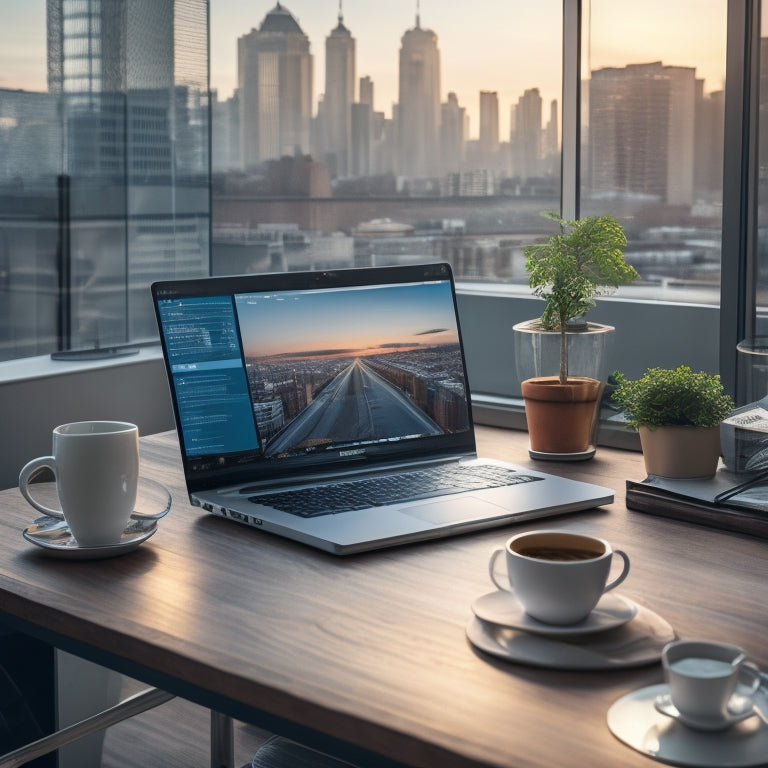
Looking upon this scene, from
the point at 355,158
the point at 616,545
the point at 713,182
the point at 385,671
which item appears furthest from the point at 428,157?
the point at 385,671

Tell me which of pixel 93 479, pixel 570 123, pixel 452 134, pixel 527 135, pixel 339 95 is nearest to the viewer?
pixel 93 479

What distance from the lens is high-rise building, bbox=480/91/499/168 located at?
317 centimetres

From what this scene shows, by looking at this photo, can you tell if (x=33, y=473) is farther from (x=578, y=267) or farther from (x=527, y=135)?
(x=527, y=135)

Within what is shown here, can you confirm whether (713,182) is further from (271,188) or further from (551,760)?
(551,760)

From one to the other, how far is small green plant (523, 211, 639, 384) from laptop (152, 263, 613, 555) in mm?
148

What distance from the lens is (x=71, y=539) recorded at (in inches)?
44.6

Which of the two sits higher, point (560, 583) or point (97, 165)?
Result: point (97, 165)

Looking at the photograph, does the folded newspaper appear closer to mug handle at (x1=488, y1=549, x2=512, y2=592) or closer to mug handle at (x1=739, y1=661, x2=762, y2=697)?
mug handle at (x1=488, y1=549, x2=512, y2=592)

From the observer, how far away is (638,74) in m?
2.55

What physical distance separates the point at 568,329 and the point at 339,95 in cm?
208

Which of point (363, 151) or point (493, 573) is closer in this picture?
point (493, 573)

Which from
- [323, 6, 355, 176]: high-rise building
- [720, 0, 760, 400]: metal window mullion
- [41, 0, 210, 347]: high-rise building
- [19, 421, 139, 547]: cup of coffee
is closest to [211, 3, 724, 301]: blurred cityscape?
[323, 6, 355, 176]: high-rise building

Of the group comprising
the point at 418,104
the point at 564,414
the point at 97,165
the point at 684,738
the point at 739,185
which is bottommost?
the point at 684,738

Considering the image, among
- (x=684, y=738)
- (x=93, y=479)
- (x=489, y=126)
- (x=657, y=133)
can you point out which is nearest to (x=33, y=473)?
(x=93, y=479)
